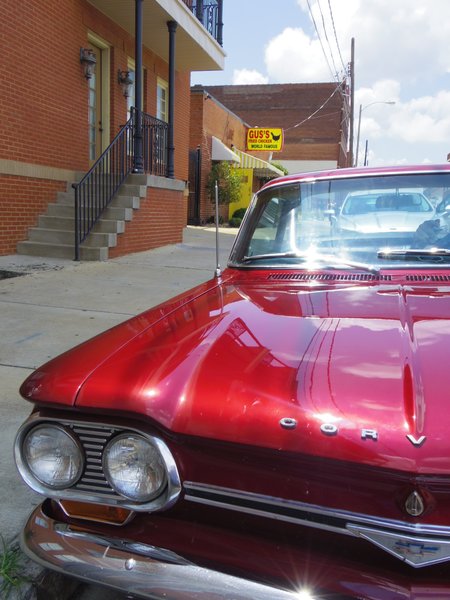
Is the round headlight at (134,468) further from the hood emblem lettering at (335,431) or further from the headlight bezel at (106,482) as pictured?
the hood emblem lettering at (335,431)

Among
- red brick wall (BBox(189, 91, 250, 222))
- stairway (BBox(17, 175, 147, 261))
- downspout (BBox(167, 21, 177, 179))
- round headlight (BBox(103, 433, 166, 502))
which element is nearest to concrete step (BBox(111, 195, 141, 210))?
stairway (BBox(17, 175, 147, 261))

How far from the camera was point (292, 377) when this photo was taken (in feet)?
4.74

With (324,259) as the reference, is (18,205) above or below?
above

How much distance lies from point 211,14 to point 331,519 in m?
15.4

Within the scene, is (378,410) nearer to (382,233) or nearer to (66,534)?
(66,534)

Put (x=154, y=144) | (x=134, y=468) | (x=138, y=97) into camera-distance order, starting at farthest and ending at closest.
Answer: (x=154, y=144)
(x=138, y=97)
(x=134, y=468)

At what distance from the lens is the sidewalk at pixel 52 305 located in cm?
266

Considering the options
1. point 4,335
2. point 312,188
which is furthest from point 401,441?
point 4,335

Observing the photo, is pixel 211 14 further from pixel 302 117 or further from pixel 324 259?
pixel 302 117

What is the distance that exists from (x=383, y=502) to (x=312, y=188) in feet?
6.99

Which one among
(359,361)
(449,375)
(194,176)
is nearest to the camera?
(449,375)

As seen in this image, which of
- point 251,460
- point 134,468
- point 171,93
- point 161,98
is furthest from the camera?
point 161,98

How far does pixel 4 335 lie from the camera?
487cm

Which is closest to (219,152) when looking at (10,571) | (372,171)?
(372,171)
